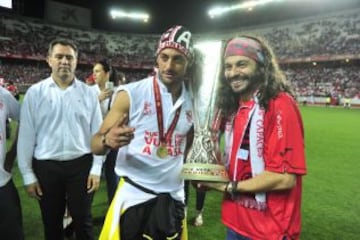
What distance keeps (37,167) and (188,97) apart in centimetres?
170

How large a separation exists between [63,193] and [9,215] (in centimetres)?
70

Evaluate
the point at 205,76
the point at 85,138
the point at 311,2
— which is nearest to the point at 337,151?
the point at 85,138

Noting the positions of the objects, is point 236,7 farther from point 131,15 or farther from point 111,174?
point 111,174

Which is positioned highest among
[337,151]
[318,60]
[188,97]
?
[318,60]

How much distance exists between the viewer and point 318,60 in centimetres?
4106

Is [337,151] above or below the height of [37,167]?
below

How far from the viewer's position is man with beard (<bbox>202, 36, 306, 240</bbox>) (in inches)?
77.8

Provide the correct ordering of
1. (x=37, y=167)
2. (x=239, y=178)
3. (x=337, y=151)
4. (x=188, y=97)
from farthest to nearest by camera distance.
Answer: (x=337, y=151)
(x=37, y=167)
(x=188, y=97)
(x=239, y=178)

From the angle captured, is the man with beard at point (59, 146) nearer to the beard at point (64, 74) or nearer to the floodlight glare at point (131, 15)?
the beard at point (64, 74)

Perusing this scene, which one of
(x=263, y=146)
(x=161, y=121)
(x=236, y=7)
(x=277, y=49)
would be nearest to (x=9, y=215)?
(x=161, y=121)

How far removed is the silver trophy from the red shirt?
5.5 inches

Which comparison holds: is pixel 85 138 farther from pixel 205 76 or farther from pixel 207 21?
pixel 207 21

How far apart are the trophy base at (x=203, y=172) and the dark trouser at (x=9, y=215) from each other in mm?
1713

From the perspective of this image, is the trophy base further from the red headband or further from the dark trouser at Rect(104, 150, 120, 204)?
the dark trouser at Rect(104, 150, 120, 204)
